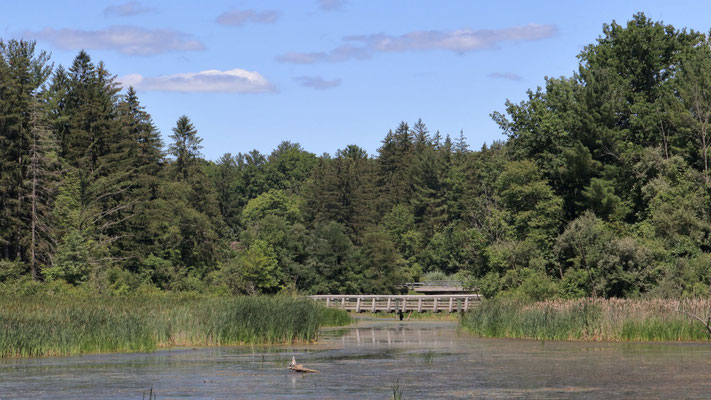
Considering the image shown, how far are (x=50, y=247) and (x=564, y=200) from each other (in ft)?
122

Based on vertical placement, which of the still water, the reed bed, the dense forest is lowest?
the still water

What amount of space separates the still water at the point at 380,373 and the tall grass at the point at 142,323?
1135mm

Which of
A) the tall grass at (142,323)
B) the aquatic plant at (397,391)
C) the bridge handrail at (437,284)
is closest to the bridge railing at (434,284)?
Answer: the bridge handrail at (437,284)

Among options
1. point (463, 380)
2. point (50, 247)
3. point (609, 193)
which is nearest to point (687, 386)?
point (463, 380)

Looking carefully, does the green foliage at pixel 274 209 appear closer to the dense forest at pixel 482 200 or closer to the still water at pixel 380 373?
the dense forest at pixel 482 200

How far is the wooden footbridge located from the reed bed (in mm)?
24583

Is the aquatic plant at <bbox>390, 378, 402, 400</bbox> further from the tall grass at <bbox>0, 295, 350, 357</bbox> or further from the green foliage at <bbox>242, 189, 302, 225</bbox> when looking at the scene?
the green foliage at <bbox>242, 189, 302, 225</bbox>

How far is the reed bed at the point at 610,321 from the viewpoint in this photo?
35125mm

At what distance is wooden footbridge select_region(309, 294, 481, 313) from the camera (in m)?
66.2

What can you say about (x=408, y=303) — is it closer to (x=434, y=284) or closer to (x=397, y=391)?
(x=434, y=284)

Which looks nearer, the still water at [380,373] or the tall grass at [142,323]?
the still water at [380,373]

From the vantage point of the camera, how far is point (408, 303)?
2798 inches

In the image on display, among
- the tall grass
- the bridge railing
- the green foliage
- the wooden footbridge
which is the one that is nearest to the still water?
the tall grass

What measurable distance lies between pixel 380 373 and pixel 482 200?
73712mm
